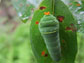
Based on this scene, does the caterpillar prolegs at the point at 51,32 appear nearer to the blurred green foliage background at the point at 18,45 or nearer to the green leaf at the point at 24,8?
the green leaf at the point at 24,8

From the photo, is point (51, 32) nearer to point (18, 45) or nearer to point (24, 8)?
point (24, 8)

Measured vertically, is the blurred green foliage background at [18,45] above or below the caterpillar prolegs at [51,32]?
below

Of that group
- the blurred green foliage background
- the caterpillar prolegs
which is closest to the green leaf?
the caterpillar prolegs

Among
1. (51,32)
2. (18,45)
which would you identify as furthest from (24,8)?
(18,45)

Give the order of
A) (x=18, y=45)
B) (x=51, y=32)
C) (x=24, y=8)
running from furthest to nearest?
(x=18, y=45) < (x=24, y=8) < (x=51, y=32)

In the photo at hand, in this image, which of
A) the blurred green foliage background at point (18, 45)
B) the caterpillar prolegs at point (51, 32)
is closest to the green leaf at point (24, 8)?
the caterpillar prolegs at point (51, 32)

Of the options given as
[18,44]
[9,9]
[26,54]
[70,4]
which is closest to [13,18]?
[9,9]

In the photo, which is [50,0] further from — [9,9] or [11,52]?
[9,9]

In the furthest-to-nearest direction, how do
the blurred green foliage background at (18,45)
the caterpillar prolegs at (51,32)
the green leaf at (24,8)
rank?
the blurred green foliage background at (18,45) < the green leaf at (24,8) < the caterpillar prolegs at (51,32)
